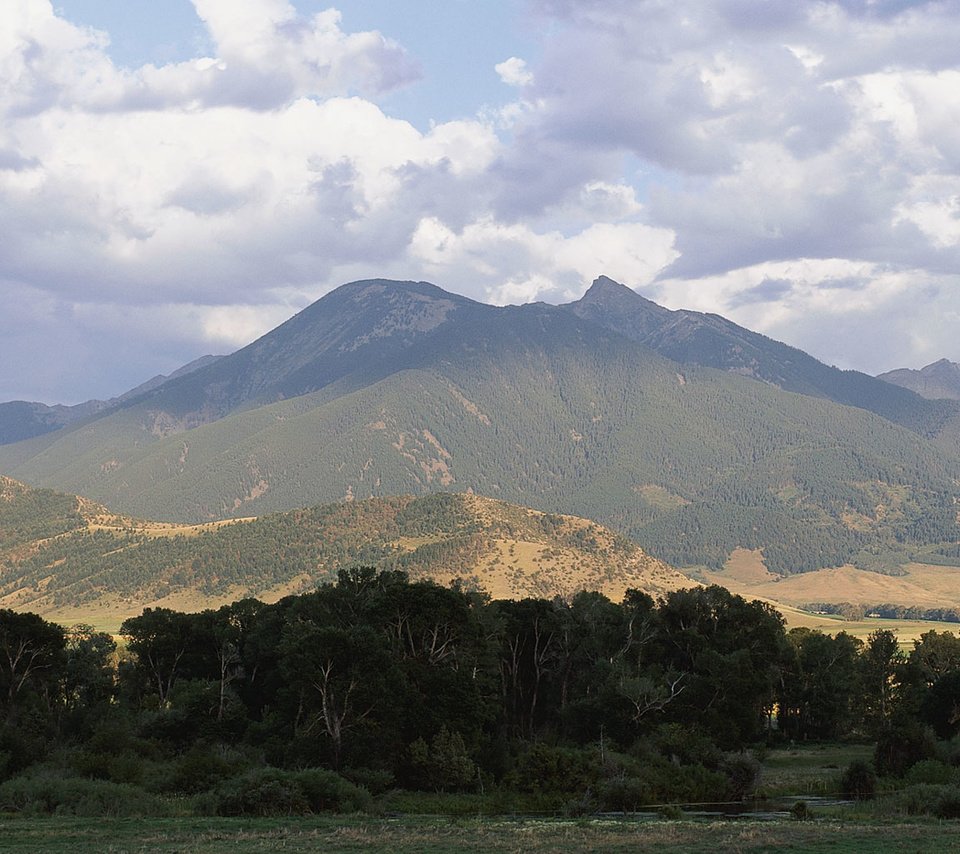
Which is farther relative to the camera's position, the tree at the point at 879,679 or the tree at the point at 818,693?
the tree at the point at 879,679

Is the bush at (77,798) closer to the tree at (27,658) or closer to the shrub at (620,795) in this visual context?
the shrub at (620,795)

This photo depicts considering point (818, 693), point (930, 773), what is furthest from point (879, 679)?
point (930, 773)

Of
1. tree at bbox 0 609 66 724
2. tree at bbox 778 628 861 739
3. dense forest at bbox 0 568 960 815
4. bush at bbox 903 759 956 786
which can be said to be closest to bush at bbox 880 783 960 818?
bush at bbox 903 759 956 786

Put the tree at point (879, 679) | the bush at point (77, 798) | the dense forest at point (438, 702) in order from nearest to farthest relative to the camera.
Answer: the bush at point (77, 798) → the dense forest at point (438, 702) → the tree at point (879, 679)

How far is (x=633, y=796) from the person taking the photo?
63438 millimetres

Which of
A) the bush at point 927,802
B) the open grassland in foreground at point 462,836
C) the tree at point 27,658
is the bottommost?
the bush at point 927,802

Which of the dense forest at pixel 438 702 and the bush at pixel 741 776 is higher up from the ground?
the dense forest at pixel 438 702

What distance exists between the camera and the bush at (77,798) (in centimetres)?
5753

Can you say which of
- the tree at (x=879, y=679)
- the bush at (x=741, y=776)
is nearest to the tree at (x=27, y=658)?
the bush at (x=741, y=776)

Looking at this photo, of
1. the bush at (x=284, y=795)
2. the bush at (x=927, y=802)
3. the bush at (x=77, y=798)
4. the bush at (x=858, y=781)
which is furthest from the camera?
the bush at (x=858, y=781)

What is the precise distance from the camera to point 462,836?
49.1 m

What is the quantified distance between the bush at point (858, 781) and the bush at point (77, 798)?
126 feet

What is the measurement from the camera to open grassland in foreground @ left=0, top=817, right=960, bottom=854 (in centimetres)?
4466

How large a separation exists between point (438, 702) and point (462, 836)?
27646 mm
